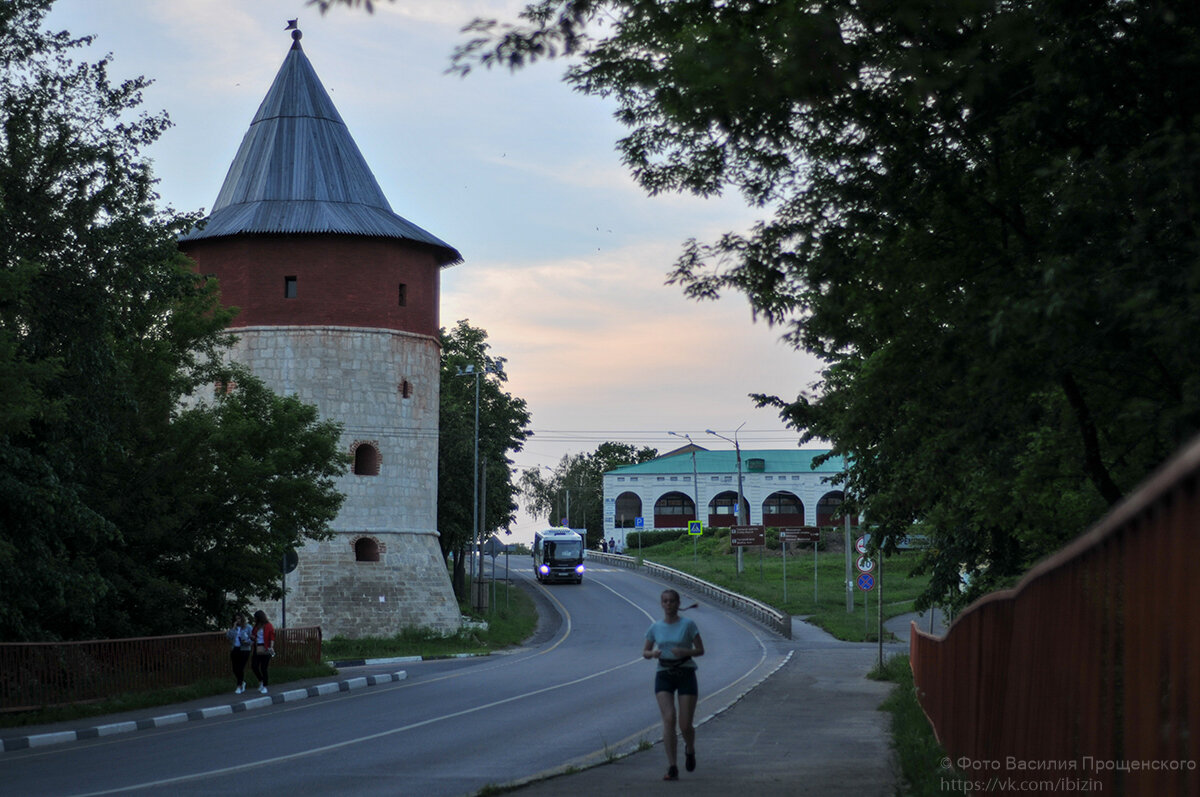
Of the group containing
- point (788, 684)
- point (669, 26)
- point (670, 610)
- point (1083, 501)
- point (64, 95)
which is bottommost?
point (788, 684)

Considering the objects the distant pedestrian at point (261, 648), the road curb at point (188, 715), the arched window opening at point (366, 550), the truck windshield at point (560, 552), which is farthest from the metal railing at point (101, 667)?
the truck windshield at point (560, 552)

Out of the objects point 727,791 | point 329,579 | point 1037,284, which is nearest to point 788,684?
point 727,791

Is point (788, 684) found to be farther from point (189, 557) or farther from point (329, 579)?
point (329, 579)

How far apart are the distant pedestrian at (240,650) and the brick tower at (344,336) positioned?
2169 cm

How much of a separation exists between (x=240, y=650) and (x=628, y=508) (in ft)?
319

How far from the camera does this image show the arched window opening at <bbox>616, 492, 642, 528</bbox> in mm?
122125

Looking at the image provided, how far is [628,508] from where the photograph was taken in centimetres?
12256

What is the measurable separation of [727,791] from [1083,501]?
5797 millimetres

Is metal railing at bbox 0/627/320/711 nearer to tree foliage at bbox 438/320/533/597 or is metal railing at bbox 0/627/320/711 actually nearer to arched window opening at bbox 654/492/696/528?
tree foliage at bbox 438/320/533/597

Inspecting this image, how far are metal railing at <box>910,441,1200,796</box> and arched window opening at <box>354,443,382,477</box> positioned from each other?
4394 cm

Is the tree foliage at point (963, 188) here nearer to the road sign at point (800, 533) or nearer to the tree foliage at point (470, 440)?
the road sign at point (800, 533)

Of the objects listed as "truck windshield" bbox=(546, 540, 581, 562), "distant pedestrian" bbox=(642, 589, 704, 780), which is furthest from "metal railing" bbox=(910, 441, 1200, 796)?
"truck windshield" bbox=(546, 540, 581, 562)

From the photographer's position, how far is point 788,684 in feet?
85.7

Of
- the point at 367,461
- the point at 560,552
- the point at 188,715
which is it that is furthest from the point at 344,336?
the point at 560,552
